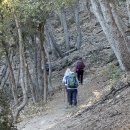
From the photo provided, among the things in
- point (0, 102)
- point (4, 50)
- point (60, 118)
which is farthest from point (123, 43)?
point (0, 102)

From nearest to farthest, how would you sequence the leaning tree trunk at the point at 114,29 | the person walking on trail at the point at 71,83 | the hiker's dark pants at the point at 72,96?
the leaning tree trunk at the point at 114,29, the person walking on trail at the point at 71,83, the hiker's dark pants at the point at 72,96

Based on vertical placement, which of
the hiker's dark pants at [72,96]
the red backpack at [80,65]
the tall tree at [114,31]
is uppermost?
the tall tree at [114,31]

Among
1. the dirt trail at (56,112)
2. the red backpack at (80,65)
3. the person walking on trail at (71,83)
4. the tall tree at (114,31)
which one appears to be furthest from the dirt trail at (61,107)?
the tall tree at (114,31)

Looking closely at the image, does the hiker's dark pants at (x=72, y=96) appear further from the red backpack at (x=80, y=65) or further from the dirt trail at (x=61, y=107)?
the red backpack at (x=80, y=65)

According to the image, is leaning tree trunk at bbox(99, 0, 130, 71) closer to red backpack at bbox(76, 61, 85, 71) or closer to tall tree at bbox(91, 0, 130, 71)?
tall tree at bbox(91, 0, 130, 71)

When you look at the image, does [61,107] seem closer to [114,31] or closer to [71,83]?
[71,83]

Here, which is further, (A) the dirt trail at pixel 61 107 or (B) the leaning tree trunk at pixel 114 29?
(A) the dirt trail at pixel 61 107

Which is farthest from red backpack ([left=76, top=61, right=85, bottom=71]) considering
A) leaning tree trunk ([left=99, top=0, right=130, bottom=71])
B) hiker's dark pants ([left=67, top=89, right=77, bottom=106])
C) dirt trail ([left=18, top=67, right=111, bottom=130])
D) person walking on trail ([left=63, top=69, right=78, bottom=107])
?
leaning tree trunk ([left=99, top=0, right=130, bottom=71])

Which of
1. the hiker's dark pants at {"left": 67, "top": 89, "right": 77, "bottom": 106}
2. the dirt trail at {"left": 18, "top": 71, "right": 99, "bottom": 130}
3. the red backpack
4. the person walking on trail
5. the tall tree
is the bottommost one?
the dirt trail at {"left": 18, "top": 71, "right": 99, "bottom": 130}

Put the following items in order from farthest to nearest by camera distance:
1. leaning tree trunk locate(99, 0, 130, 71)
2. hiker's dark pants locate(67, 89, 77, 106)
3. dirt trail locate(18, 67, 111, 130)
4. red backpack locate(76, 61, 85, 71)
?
red backpack locate(76, 61, 85, 71) → hiker's dark pants locate(67, 89, 77, 106) → dirt trail locate(18, 67, 111, 130) → leaning tree trunk locate(99, 0, 130, 71)

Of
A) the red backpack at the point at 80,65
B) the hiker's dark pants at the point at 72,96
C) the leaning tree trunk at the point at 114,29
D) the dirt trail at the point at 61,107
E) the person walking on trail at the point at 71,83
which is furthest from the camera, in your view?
the red backpack at the point at 80,65

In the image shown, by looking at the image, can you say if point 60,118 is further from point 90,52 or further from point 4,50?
point 90,52

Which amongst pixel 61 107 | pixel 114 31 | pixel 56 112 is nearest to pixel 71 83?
pixel 56 112

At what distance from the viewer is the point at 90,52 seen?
33688 millimetres
